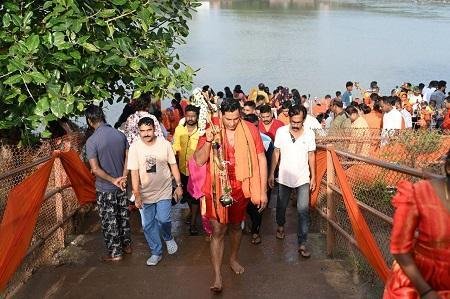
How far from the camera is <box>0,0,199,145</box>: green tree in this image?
15.4 ft

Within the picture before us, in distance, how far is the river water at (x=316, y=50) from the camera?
2755 cm

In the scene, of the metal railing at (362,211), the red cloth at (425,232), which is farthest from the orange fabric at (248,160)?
the red cloth at (425,232)

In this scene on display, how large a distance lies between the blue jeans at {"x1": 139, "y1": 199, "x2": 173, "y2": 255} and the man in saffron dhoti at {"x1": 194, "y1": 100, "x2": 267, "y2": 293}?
0.75 m

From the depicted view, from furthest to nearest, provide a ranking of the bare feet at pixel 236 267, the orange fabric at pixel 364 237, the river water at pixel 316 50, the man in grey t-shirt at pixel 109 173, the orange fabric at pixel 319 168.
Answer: the river water at pixel 316 50 → the orange fabric at pixel 319 168 → the man in grey t-shirt at pixel 109 173 → the bare feet at pixel 236 267 → the orange fabric at pixel 364 237

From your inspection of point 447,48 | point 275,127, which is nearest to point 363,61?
point 447,48

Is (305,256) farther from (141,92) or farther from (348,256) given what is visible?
(141,92)

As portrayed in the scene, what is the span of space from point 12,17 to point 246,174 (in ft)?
7.66

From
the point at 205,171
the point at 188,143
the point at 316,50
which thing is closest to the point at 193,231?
the point at 188,143

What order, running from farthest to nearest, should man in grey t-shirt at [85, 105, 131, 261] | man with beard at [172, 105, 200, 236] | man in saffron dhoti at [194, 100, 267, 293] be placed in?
man with beard at [172, 105, 200, 236] < man in grey t-shirt at [85, 105, 131, 261] < man in saffron dhoti at [194, 100, 267, 293]

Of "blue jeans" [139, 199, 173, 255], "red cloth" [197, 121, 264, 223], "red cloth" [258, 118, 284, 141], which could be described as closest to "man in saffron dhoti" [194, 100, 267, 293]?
"red cloth" [197, 121, 264, 223]

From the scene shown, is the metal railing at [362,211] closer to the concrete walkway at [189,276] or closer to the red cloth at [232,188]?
the concrete walkway at [189,276]

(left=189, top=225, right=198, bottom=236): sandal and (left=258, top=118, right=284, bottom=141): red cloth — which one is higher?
(left=258, top=118, right=284, bottom=141): red cloth

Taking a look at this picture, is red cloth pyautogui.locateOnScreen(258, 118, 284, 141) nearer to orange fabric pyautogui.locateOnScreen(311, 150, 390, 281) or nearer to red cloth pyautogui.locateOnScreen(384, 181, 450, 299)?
orange fabric pyautogui.locateOnScreen(311, 150, 390, 281)

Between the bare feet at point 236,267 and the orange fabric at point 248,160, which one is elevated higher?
the orange fabric at point 248,160
